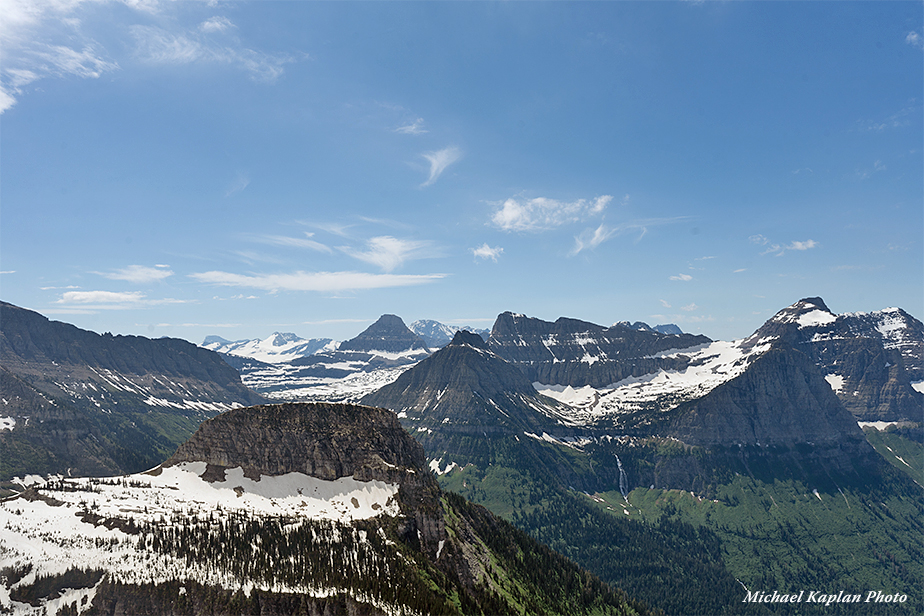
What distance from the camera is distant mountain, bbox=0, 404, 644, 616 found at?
113 meters

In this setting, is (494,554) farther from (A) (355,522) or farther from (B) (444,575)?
(A) (355,522)

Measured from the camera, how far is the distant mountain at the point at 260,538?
4434 inches

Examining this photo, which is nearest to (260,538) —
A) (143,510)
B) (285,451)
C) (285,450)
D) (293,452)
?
(143,510)

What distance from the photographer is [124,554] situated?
395 ft

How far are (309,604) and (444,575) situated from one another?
166 feet

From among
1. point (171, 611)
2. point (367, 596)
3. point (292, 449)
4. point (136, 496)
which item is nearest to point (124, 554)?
point (171, 611)

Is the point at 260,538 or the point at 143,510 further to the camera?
the point at 143,510

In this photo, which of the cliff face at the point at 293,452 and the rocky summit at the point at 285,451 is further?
the rocky summit at the point at 285,451

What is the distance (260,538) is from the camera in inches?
5630

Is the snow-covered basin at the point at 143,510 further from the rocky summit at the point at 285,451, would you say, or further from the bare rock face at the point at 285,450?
the bare rock face at the point at 285,450

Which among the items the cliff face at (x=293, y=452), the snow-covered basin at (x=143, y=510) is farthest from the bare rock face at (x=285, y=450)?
the snow-covered basin at (x=143, y=510)

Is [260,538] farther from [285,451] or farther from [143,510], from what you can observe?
[285,451]

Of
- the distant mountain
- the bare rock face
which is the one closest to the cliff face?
the bare rock face

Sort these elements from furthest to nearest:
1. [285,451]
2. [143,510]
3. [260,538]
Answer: [285,451]
[143,510]
[260,538]
